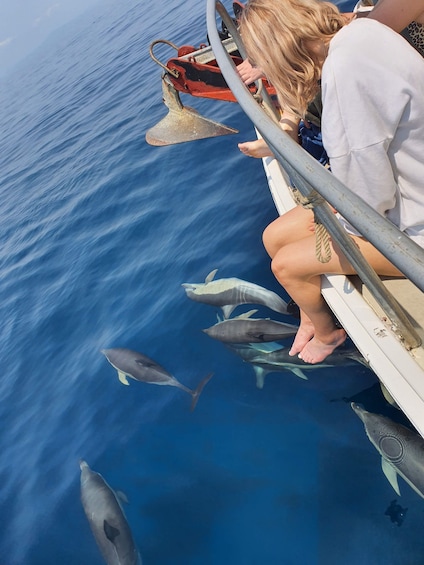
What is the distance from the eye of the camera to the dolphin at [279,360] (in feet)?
11.0

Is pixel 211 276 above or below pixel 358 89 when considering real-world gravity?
below

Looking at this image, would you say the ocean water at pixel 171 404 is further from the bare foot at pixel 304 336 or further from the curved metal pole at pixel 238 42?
the curved metal pole at pixel 238 42

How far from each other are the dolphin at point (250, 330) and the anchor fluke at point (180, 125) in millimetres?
2326

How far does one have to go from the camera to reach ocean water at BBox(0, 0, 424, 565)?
2.98 m

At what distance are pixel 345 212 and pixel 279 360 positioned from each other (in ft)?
8.41

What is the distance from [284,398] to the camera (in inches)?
140

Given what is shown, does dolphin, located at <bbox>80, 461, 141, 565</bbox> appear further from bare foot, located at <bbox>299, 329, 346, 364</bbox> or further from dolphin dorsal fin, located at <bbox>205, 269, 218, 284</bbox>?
dolphin dorsal fin, located at <bbox>205, 269, 218, 284</bbox>

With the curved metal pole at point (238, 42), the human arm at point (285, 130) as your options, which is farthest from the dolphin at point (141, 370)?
the curved metal pole at point (238, 42)

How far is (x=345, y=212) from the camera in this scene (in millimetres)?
1219

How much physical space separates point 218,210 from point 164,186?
1627 mm

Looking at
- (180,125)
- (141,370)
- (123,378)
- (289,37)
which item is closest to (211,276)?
(141,370)

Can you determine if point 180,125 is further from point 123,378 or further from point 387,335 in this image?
point 387,335

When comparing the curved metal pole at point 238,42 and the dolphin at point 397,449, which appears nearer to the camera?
the dolphin at point 397,449


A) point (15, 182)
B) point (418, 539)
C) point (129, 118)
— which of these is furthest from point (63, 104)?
point (418, 539)
